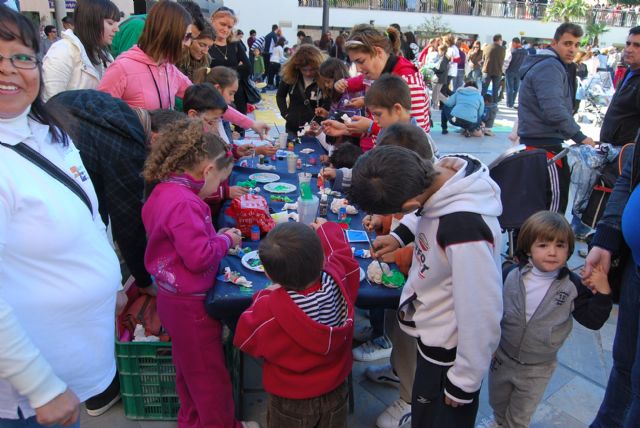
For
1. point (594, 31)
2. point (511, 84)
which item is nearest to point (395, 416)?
point (511, 84)

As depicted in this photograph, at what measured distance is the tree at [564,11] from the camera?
32.1 metres

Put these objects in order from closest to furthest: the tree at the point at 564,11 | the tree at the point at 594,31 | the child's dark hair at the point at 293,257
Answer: the child's dark hair at the point at 293,257 → the tree at the point at 594,31 → the tree at the point at 564,11

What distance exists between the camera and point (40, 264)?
3.94ft

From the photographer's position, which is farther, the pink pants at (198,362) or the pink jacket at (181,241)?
the pink pants at (198,362)

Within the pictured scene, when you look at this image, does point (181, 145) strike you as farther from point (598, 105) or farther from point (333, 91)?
point (598, 105)

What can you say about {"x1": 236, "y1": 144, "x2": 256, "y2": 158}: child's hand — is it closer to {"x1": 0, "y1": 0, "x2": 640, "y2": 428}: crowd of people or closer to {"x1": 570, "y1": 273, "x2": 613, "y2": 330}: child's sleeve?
{"x1": 0, "y1": 0, "x2": 640, "y2": 428}: crowd of people

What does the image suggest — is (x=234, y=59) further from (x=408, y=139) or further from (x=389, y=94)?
(x=408, y=139)

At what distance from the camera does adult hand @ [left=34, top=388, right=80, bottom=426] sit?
117cm

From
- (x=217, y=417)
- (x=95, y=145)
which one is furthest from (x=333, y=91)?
(x=217, y=417)

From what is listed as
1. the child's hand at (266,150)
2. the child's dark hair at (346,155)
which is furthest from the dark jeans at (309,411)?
the child's hand at (266,150)

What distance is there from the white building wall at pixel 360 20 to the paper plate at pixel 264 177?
26.4 m

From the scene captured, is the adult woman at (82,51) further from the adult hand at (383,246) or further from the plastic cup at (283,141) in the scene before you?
the adult hand at (383,246)

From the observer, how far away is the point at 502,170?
298 centimetres

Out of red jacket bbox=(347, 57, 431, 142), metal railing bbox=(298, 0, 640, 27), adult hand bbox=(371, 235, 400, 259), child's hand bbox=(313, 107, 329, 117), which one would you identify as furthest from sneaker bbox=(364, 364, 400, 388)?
metal railing bbox=(298, 0, 640, 27)
